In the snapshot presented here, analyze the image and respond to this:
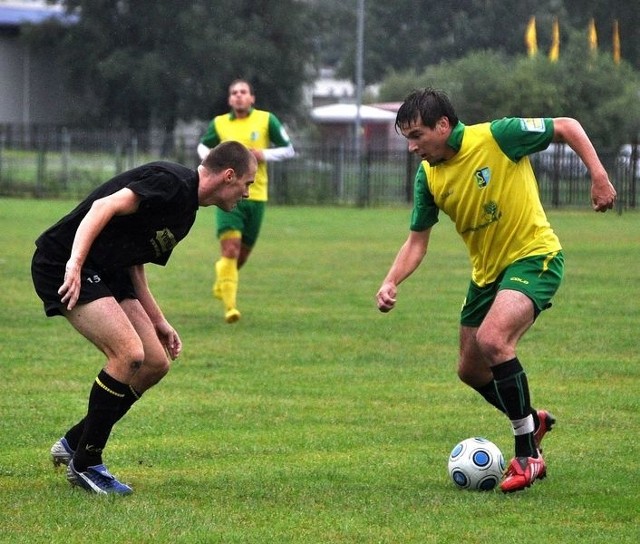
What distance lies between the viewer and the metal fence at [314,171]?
34375 mm

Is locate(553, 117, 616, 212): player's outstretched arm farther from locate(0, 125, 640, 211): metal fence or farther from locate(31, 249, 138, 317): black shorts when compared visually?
locate(0, 125, 640, 211): metal fence

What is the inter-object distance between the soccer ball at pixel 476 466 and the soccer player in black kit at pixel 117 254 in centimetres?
148

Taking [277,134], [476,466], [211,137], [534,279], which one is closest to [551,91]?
[277,134]

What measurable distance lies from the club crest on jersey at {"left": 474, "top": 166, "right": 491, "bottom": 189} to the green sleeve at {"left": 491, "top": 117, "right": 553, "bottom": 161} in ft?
0.41

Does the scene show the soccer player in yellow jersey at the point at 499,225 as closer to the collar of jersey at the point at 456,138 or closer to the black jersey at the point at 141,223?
the collar of jersey at the point at 456,138

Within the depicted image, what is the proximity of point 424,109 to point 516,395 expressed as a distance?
4.43 feet

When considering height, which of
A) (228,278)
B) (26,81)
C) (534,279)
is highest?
(534,279)

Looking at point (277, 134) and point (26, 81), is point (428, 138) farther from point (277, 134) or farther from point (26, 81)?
point (26, 81)

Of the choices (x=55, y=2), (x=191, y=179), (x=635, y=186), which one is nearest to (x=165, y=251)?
(x=191, y=179)

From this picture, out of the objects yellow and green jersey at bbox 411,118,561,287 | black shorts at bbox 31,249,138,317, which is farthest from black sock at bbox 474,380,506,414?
black shorts at bbox 31,249,138,317

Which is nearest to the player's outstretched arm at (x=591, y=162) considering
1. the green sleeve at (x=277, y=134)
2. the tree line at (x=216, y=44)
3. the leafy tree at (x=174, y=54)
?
the green sleeve at (x=277, y=134)

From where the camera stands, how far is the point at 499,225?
6.38 m

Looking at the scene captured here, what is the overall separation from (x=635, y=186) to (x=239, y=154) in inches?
1170

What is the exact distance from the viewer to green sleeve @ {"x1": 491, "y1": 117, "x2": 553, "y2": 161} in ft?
20.7
